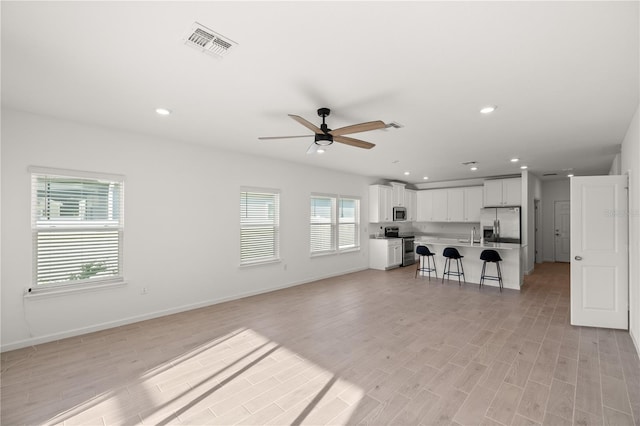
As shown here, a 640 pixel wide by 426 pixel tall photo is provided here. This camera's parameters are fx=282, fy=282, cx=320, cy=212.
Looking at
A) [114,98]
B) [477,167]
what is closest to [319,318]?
[114,98]

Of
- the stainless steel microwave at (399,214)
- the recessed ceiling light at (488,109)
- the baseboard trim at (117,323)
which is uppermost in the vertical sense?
the recessed ceiling light at (488,109)

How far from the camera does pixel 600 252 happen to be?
157 inches

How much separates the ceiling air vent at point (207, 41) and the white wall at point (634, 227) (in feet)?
14.2

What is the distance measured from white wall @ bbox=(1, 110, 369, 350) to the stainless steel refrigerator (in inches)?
214

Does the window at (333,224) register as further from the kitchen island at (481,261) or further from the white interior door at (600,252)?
the white interior door at (600,252)

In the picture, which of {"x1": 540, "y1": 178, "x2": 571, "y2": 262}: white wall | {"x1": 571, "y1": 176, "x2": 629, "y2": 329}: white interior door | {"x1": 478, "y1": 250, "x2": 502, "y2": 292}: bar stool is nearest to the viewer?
{"x1": 571, "y1": 176, "x2": 629, "y2": 329}: white interior door

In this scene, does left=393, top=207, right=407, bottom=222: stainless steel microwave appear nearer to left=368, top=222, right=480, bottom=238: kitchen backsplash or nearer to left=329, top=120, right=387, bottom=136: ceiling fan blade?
left=368, top=222, right=480, bottom=238: kitchen backsplash

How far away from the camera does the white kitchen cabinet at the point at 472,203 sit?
8648mm

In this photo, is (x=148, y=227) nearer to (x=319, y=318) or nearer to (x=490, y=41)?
(x=319, y=318)

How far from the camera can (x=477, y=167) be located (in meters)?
6.75

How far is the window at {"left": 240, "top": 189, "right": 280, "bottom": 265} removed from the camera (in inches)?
216

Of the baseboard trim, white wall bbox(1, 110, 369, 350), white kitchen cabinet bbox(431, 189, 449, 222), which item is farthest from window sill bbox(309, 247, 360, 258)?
white kitchen cabinet bbox(431, 189, 449, 222)

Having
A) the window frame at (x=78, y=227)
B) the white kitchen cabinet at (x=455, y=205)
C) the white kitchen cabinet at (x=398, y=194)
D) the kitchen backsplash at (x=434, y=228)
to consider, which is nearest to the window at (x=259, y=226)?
the window frame at (x=78, y=227)

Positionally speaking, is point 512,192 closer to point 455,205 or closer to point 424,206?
point 455,205
